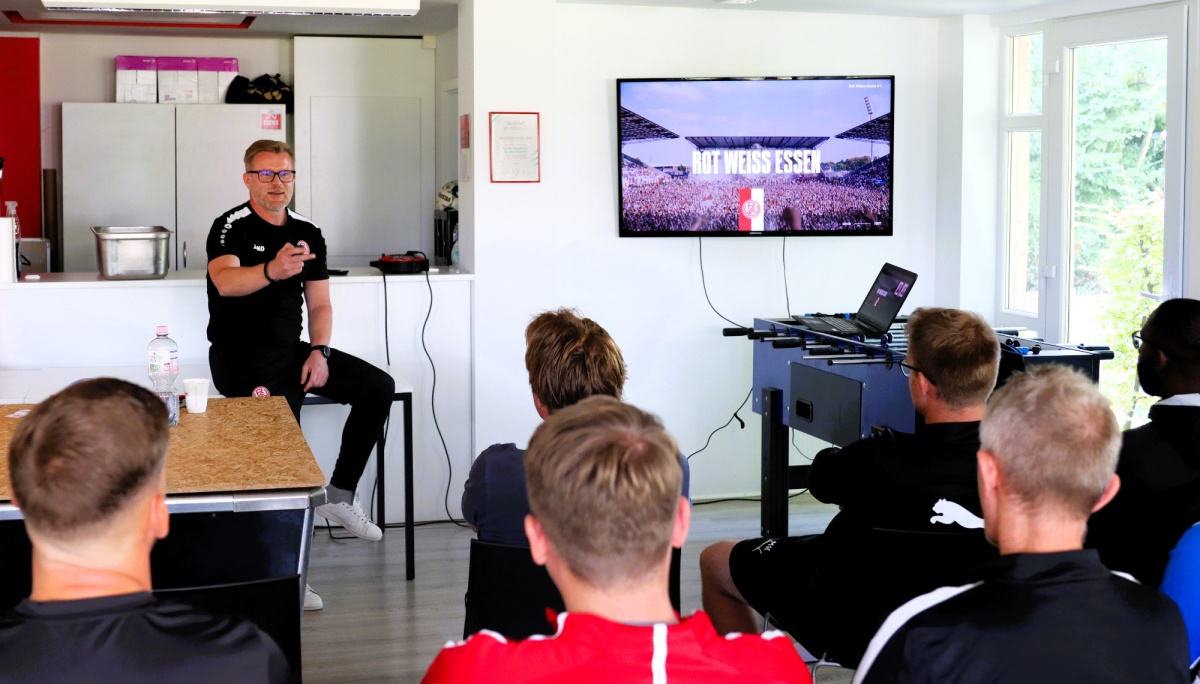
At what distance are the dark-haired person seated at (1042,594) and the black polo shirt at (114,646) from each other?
2.96 ft

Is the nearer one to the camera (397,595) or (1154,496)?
(1154,496)

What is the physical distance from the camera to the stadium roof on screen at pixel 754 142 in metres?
5.61

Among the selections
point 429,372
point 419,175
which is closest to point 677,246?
point 429,372

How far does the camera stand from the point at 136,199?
694 cm

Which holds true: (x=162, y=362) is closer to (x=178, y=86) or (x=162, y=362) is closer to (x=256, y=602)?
(x=256, y=602)

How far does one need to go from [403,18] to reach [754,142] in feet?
6.38

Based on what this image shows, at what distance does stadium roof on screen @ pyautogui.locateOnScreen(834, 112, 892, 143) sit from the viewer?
5.72 metres

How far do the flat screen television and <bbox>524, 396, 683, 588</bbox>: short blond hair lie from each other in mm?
4187

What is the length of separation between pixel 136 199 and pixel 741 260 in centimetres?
355

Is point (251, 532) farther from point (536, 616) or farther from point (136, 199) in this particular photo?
point (136, 199)

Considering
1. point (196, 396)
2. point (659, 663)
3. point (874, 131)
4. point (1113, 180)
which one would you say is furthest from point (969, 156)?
point (659, 663)

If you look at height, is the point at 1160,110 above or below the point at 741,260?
above

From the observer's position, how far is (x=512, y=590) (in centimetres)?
231

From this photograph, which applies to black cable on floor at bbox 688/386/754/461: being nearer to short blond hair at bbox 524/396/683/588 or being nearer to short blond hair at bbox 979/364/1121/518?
short blond hair at bbox 979/364/1121/518
